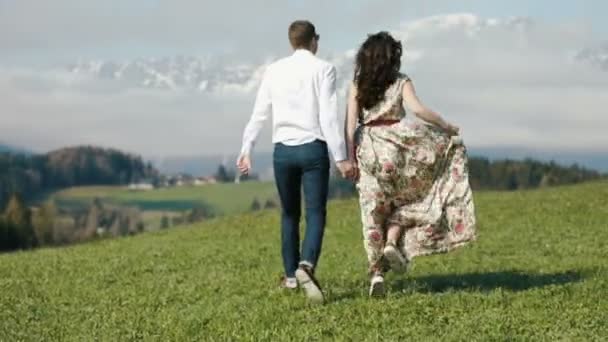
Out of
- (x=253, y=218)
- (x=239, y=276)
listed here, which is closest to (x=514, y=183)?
(x=253, y=218)

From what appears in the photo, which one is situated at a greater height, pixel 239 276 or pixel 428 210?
pixel 428 210

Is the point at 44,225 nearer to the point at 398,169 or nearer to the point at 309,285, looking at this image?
the point at 398,169

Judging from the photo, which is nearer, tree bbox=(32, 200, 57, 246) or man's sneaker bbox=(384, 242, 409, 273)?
man's sneaker bbox=(384, 242, 409, 273)

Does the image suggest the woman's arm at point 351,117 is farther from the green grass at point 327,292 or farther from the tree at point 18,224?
the tree at point 18,224

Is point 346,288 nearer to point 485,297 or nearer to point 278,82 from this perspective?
point 485,297

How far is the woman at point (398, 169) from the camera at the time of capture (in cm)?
1391

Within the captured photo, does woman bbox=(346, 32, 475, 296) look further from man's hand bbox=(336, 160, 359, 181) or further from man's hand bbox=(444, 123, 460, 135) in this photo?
man's hand bbox=(336, 160, 359, 181)

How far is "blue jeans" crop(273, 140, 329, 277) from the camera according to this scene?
13508 mm

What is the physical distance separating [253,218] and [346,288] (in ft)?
82.7

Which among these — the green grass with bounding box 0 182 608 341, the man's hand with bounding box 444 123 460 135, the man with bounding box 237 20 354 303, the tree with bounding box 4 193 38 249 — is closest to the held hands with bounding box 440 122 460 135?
the man's hand with bounding box 444 123 460 135

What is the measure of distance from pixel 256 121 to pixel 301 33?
1232mm

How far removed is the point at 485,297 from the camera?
44.6 feet

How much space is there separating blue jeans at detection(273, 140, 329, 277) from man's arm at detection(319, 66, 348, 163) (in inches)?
11.1

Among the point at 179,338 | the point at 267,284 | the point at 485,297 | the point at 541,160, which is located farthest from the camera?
the point at 541,160
